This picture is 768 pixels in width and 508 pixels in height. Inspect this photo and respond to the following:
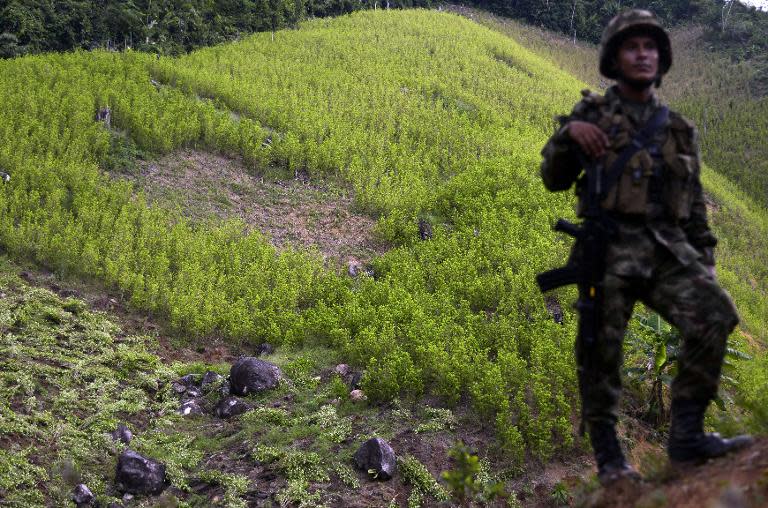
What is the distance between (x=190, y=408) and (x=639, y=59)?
554 cm

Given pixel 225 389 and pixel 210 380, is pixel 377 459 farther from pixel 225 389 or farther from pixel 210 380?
pixel 210 380

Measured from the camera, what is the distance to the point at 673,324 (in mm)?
2922

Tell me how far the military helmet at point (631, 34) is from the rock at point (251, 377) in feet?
16.4

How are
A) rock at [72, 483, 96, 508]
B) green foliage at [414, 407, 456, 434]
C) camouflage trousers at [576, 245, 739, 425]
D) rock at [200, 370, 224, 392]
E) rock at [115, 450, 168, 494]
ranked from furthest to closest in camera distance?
1. rock at [200, 370, 224, 392]
2. green foliage at [414, 407, 456, 434]
3. rock at [115, 450, 168, 494]
4. rock at [72, 483, 96, 508]
5. camouflage trousers at [576, 245, 739, 425]

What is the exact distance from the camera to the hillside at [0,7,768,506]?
547 centimetres

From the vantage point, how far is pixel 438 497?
4910mm

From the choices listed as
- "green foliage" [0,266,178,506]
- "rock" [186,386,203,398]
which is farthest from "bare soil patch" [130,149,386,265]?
"rock" [186,386,203,398]

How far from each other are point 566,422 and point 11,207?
8.74 metres

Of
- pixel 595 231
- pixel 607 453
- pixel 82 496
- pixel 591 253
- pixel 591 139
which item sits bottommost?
pixel 82 496

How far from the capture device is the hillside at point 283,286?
547cm

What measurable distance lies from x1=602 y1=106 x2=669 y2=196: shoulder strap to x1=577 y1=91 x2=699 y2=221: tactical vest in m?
0.02

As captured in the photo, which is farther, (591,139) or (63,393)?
(63,393)

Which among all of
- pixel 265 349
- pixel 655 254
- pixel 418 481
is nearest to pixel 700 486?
pixel 655 254

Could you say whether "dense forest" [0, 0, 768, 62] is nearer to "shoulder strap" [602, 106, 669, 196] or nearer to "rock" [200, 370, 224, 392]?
"rock" [200, 370, 224, 392]
